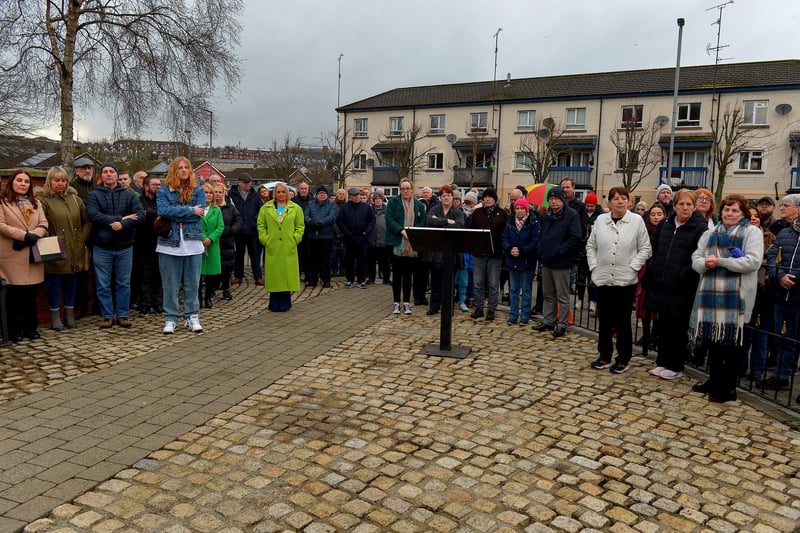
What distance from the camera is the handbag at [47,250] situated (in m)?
7.39

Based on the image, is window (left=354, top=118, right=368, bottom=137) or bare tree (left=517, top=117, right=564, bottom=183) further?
window (left=354, top=118, right=368, bottom=137)

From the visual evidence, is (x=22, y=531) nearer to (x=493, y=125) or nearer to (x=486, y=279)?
(x=486, y=279)

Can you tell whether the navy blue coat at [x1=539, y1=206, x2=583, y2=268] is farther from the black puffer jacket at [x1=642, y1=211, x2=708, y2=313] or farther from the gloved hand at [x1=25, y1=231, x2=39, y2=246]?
the gloved hand at [x1=25, y1=231, x2=39, y2=246]

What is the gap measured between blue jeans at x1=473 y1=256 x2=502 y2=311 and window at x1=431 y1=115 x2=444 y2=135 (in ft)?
143

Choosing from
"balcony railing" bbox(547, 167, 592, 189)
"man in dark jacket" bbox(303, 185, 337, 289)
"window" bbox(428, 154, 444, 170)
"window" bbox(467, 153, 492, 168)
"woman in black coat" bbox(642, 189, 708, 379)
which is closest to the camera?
"woman in black coat" bbox(642, 189, 708, 379)

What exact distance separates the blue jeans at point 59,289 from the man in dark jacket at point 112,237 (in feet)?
1.05

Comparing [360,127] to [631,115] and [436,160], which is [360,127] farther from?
[631,115]

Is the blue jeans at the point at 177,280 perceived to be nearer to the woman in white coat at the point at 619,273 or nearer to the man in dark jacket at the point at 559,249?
the man in dark jacket at the point at 559,249

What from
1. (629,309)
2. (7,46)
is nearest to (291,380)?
(629,309)

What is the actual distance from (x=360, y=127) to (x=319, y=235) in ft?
149

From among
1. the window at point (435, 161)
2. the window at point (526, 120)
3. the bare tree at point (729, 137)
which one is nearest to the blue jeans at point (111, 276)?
the bare tree at point (729, 137)

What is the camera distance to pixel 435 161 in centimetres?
5200

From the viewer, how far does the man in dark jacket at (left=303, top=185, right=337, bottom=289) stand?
38.8ft

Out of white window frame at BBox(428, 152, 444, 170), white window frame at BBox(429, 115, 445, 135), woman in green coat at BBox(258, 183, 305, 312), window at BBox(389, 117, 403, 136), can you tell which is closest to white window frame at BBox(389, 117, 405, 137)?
window at BBox(389, 117, 403, 136)
